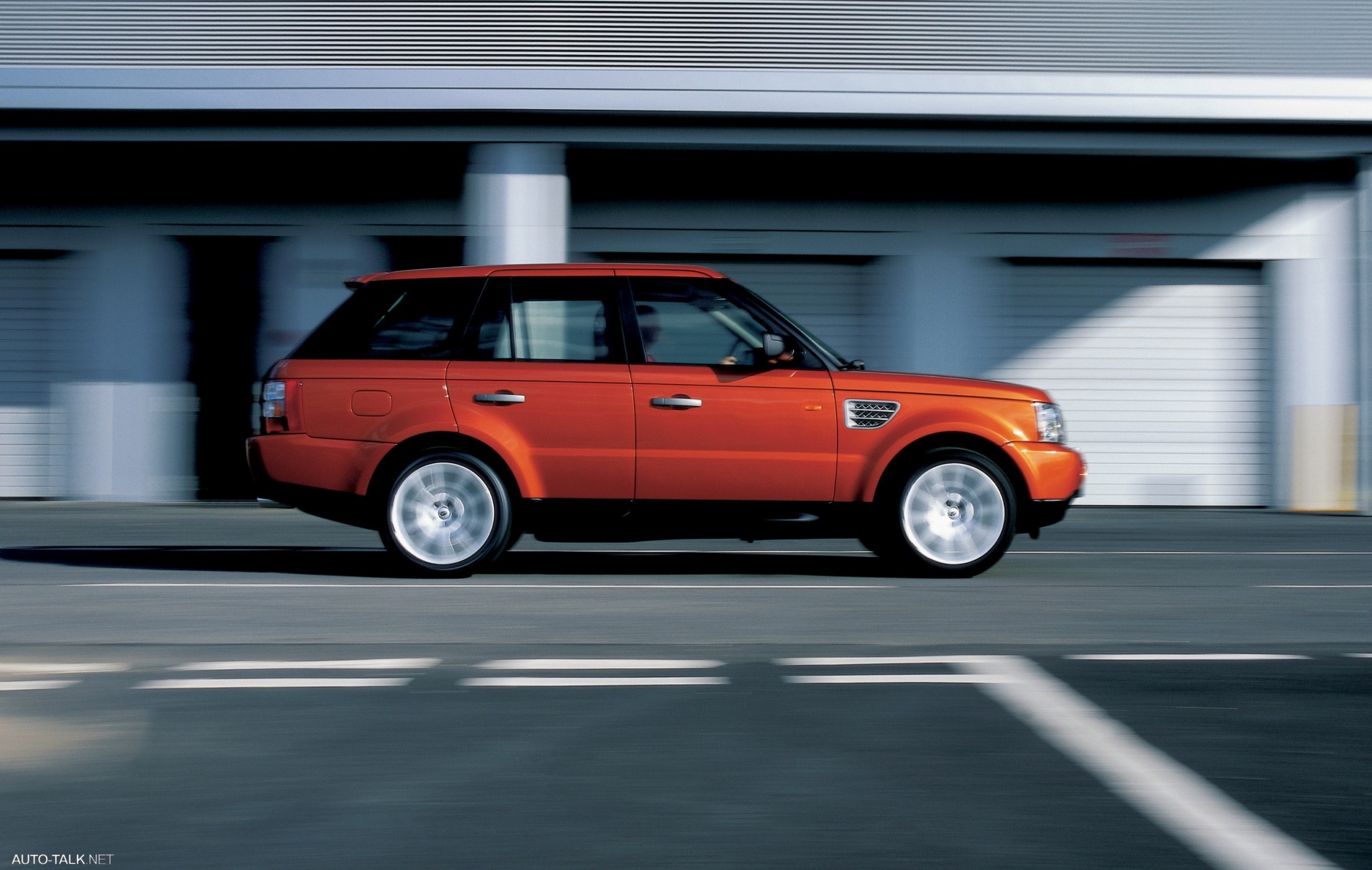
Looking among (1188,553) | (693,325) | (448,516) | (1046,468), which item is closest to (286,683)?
(448,516)

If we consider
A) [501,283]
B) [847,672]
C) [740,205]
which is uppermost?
[740,205]

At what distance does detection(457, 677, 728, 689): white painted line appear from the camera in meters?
5.68

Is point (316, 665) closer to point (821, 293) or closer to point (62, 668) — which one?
point (62, 668)

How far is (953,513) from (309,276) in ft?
31.8

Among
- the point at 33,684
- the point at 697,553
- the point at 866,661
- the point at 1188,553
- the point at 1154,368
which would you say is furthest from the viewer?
the point at 1154,368

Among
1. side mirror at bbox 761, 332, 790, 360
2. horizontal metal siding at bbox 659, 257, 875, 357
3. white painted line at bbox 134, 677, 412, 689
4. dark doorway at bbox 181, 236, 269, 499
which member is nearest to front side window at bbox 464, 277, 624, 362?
side mirror at bbox 761, 332, 790, 360

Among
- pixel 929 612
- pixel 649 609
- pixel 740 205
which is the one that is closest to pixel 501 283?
pixel 649 609

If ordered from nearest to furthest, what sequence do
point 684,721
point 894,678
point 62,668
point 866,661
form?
1. point 684,721
2. point 894,678
3. point 62,668
4. point 866,661

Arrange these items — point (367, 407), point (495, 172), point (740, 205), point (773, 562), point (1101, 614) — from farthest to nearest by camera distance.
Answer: point (740, 205) → point (495, 172) → point (773, 562) → point (367, 407) → point (1101, 614)

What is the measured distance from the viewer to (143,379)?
16.8 metres

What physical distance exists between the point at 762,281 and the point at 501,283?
7873 mm

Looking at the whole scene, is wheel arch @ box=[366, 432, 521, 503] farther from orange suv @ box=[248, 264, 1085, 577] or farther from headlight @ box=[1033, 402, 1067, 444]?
headlight @ box=[1033, 402, 1067, 444]

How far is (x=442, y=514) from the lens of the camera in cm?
908

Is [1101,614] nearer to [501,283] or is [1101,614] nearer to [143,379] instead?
[501,283]
